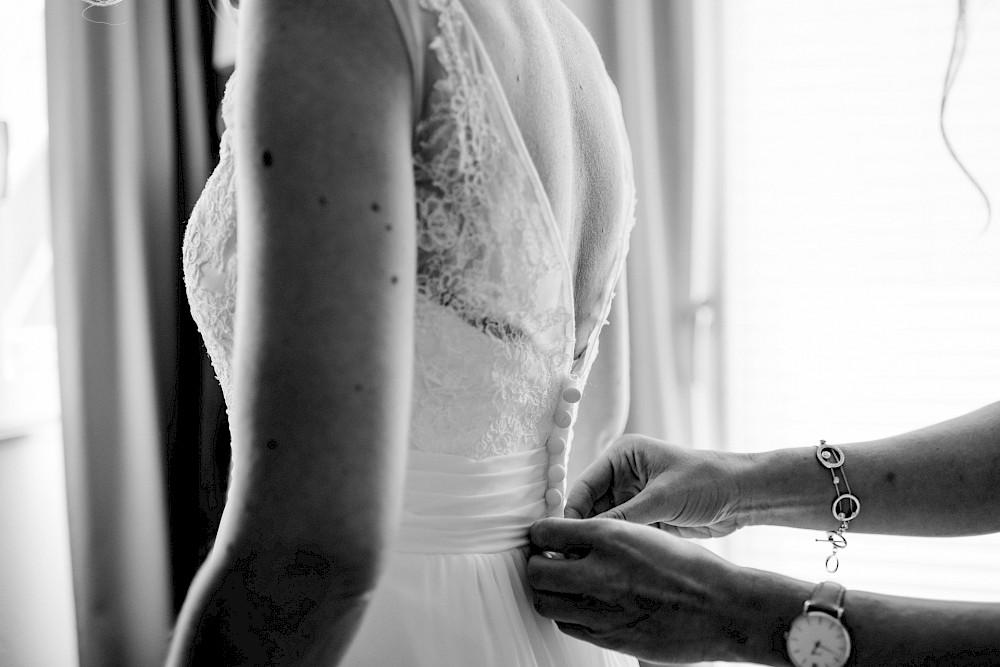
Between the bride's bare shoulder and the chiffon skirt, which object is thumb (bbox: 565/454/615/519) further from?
the bride's bare shoulder

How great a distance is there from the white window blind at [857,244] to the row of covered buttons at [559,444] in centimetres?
148

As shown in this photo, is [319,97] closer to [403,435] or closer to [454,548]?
[403,435]

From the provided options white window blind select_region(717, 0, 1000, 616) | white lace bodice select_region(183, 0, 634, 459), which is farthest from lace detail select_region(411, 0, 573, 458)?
white window blind select_region(717, 0, 1000, 616)

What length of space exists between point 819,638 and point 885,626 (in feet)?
0.22

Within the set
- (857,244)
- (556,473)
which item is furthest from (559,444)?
(857,244)

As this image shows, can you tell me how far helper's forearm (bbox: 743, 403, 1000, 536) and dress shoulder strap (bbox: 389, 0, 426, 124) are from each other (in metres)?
0.66

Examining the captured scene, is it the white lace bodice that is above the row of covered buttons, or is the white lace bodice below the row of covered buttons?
above

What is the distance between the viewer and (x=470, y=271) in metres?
0.67

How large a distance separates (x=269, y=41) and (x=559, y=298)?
1.12ft

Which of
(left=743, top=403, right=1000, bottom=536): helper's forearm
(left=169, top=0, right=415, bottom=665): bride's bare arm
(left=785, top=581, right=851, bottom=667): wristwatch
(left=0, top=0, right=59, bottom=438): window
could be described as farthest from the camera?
(left=0, top=0, right=59, bottom=438): window

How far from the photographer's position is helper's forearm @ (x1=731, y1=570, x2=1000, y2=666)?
2.32ft

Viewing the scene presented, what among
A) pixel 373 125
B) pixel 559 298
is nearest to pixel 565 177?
pixel 559 298

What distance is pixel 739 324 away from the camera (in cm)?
222

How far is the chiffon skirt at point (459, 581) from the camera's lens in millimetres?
692
